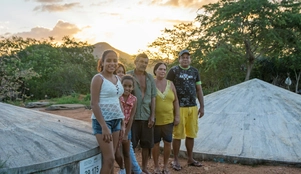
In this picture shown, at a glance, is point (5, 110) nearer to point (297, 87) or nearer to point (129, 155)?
point (129, 155)

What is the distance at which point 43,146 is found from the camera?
2.70 meters

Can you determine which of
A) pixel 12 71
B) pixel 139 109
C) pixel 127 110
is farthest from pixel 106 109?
pixel 12 71

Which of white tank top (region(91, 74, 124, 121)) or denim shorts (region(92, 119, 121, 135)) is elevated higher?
white tank top (region(91, 74, 124, 121))

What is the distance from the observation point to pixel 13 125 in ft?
10.00

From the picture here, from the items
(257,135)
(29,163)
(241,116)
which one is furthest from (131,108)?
(241,116)

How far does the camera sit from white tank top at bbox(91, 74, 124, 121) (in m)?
2.56

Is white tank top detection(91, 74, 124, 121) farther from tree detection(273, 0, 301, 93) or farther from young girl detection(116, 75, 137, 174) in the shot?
tree detection(273, 0, 301, 93)

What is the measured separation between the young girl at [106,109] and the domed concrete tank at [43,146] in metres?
0.26

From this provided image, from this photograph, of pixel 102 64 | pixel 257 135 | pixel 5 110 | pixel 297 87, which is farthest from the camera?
pixel 297 87

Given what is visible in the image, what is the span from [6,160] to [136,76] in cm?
154

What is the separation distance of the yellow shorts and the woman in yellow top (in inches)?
7.6

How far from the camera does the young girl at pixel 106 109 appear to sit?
98.8 inches

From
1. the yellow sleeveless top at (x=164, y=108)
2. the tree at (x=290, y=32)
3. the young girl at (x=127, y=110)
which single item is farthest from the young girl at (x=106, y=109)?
the tree at (x=290, y=32)

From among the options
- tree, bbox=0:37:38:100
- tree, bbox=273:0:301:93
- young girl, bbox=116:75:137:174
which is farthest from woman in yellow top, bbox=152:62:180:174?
tree, bbox=273:0:301:93
